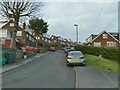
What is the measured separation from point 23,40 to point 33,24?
601 centimetres

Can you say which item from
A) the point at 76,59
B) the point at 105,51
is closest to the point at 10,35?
the point at 105,51

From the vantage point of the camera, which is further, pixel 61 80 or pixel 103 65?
pixel 103 65

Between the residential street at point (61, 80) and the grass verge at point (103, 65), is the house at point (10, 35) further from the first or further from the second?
the residential street at point (61, 80)

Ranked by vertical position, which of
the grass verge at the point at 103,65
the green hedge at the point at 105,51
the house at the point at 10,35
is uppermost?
the house at the point at 10,35

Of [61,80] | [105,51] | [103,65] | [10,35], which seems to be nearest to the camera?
[61,80]

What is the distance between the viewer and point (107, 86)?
437 inches

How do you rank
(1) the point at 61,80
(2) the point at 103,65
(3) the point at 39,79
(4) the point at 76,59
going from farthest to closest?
(2) the point at 103,65 → (4) the point at 76,59 → (3) the point at 39,79 → (1) the point at 61,80

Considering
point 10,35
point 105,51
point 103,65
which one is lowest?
point 103,65

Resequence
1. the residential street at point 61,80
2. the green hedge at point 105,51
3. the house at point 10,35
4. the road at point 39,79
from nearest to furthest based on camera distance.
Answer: the residential street at point 61,80 → the road at point 39,79 → the green hedge at point 105,51 → the house at point 10,35

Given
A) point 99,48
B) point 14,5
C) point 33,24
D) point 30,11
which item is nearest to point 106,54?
point 99,48

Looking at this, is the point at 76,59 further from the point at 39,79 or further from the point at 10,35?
the point at 10,35

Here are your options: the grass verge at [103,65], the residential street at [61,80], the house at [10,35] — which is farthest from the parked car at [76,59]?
the house at [10,35]

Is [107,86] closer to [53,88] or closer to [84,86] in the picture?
[84,86]

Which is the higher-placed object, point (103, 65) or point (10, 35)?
point (10, 35)
